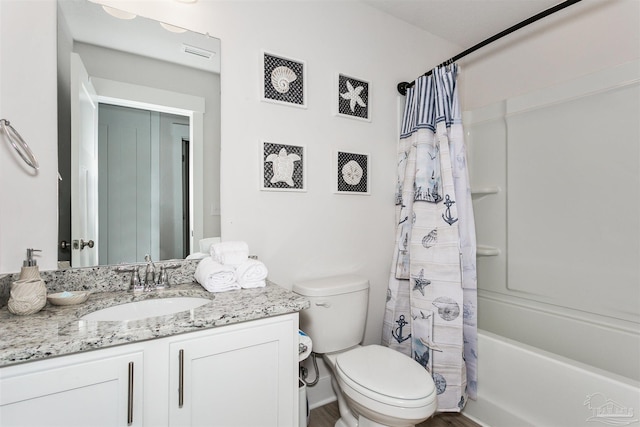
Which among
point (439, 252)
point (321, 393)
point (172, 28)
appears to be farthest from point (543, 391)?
point (172, 28)

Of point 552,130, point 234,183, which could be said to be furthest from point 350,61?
point 552,130

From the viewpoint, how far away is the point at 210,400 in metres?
0.97

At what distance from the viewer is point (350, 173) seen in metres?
1.92

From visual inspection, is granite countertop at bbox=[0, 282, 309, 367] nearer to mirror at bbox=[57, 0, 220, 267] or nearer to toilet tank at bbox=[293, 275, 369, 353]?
mirror at bbox=[57, 0, 220, 267]

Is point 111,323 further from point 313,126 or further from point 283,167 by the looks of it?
point 313,126

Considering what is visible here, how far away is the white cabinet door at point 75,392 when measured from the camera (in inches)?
29.2

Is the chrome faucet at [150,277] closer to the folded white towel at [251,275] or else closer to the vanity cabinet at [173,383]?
the folded white towel at [251,275]

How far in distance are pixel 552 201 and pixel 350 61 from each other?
5.04 feet

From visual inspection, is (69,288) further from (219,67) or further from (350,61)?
(350,61)

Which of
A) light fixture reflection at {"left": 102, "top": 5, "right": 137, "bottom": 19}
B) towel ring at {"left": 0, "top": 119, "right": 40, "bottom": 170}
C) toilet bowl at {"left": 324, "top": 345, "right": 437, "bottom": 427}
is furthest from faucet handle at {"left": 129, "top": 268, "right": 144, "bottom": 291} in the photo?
light fixture reflection at {"left": 102, "top": 5, "right": 137, "bottom": 19}

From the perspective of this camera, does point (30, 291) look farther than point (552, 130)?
No

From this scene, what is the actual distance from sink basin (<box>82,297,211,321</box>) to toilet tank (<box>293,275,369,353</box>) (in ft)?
1.91

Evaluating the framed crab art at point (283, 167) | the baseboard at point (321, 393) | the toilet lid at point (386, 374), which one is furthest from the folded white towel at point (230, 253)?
the baseboard at point (321, 393)

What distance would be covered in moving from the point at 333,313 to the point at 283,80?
1.28 meters
